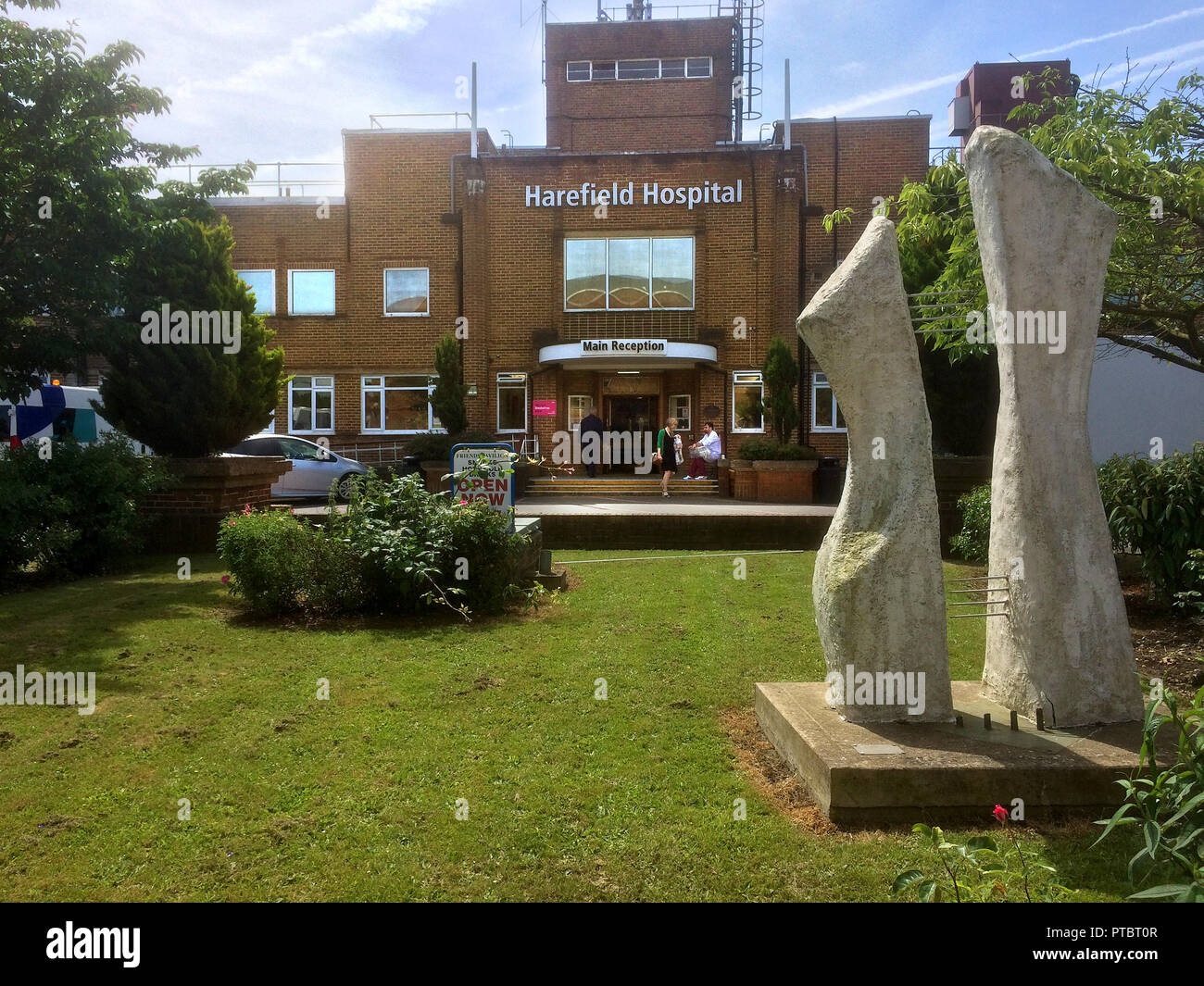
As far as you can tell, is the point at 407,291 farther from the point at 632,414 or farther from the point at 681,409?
the point at 681,409

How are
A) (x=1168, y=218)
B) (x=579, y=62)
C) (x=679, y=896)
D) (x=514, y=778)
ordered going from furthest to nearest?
1. (x=579, y=62)
2. (x=1168, y=218)
3. (x=514, y=778)
4. (x=679, y=896)

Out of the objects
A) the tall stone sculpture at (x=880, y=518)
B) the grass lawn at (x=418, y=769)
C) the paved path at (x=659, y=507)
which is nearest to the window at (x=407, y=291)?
the paved path at (x=659, y=507)

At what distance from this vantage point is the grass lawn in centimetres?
350

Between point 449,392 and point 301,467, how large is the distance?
3.77 metres

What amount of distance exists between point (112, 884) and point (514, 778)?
1780 millimetres

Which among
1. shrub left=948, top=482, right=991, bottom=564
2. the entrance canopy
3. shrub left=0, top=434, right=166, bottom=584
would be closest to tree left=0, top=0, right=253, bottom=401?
shrub left=0, top=434, right=166, bottom=584

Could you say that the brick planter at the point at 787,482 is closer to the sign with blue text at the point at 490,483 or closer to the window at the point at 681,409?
the window at the point at 681,409

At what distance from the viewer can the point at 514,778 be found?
4.48 metres

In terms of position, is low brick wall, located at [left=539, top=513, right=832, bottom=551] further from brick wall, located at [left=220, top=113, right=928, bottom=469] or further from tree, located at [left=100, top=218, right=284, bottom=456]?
brick wall, located at [left=220, top=113, right=928, bottom=469]

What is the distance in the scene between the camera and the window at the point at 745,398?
23516 millimetres

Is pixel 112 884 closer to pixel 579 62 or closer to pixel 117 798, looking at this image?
pixel 117 798

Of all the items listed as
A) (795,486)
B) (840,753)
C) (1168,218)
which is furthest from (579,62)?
(840,753)

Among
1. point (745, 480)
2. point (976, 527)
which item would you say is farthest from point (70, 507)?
point (745, 480)

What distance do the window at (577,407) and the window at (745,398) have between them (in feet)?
13.9
